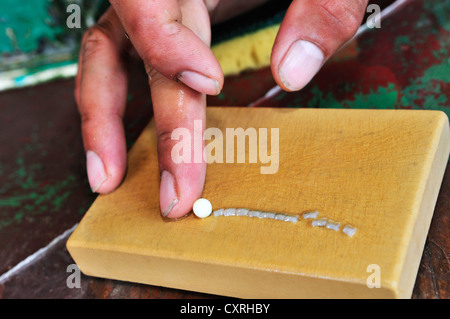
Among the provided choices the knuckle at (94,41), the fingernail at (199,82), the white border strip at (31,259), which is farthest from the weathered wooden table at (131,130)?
the fingernail at (199,82)

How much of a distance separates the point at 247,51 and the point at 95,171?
2.23 feet

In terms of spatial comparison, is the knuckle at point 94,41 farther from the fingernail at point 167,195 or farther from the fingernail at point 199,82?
the fingernail at point 167,195

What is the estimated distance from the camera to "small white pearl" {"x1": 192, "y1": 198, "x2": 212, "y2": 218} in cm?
91

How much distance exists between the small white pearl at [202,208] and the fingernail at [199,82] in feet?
0.79

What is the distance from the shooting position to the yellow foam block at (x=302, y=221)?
76 cm

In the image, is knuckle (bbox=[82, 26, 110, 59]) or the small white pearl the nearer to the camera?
the small white pearl

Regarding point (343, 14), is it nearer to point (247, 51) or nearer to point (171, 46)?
point (171, 46)

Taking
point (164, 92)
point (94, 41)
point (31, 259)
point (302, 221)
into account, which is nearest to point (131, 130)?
point (94, 41)

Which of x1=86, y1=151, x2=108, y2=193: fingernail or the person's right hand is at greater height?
the person's right hand

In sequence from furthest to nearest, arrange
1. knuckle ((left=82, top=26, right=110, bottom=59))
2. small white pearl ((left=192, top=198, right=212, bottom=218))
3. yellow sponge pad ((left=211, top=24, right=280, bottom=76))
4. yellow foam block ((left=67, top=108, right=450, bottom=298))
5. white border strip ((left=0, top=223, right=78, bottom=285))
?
yellow sponge pad ((left=211, top=24, right=280, bottom=76)), knuckle ((left=82, top=26, right=110, bottom=59)), white border strip ((left=0, top=223, right=78, bottom=285)), small white pearl ((left=192, top=198, right=212, bottom=218)), yellow foam block ((left=67, top=108, right=450, bottom=298))

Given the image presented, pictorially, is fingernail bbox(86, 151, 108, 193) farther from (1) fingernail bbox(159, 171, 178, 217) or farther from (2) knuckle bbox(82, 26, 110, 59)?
→ (2) knuckle bbox(82, 26, 110, 59)

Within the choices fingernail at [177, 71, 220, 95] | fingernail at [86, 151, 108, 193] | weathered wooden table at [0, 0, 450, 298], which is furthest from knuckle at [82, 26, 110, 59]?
fingernail at [177, 71, 220, 95]

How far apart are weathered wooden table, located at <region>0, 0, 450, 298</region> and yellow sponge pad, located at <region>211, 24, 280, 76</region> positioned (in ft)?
0.14

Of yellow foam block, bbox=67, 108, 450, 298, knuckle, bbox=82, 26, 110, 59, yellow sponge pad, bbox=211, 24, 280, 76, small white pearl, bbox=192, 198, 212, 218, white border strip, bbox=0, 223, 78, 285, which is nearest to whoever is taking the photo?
yellow foam block, bbox=67, 108, 450, 298
